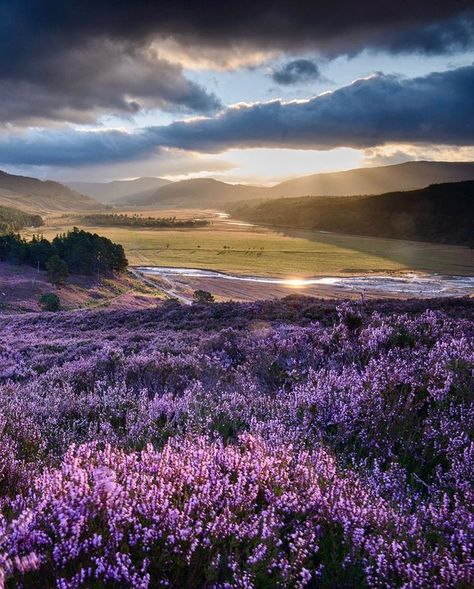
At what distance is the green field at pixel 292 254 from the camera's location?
10300cm

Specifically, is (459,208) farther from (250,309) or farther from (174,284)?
(250,309)

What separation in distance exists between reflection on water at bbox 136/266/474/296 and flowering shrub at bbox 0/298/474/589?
71.1 metres

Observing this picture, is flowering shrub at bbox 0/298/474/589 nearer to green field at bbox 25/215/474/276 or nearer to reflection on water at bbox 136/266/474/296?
reflection on water at bbox 136/266/474/296

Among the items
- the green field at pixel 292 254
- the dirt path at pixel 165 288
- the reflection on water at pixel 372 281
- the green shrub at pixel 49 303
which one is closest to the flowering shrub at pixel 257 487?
the green shrub at pixel 49 303

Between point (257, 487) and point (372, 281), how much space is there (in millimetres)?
86752

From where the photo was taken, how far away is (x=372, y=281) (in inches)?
3374

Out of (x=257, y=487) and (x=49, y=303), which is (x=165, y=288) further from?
(x=257, y=487)

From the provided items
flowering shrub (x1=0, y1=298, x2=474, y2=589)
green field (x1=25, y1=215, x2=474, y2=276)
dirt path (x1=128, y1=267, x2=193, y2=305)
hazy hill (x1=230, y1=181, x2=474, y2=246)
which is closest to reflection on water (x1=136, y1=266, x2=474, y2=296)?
dirt path (x1=128, y1=267, x2=193, y2=305)

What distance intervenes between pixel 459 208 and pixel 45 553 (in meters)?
190

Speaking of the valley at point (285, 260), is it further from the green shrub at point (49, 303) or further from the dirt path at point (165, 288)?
the green shrub at point (49, 303)

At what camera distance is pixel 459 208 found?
170125mm

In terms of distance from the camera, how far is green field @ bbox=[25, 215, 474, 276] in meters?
103

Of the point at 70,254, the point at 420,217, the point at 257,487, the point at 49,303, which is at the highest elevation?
the point at 420,217

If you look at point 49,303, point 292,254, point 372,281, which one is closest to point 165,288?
point 49,303
